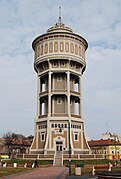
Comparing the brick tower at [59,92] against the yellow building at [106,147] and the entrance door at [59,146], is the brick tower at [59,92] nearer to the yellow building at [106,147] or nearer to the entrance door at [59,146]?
the entrance door at [59,146]

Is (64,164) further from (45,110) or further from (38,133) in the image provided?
(45,110)

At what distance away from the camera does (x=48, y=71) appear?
65062 mm

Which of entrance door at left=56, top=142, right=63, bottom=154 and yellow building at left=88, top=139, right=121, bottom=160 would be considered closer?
entrance door at left=56, top=142, right=63, bottom=154

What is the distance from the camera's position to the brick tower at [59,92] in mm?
60969

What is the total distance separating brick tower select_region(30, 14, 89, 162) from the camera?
200 feet

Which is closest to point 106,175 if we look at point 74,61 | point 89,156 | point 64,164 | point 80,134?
point 64,164

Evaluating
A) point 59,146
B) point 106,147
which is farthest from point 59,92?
point 106,147

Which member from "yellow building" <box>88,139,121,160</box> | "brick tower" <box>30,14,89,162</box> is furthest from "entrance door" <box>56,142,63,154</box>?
"yellow building" <box>88,139,121,160</box>

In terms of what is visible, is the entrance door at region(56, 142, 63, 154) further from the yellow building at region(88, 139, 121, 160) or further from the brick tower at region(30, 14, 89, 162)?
the yellow building at region(88, 139, 121, 160)

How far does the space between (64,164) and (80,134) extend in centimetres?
1281

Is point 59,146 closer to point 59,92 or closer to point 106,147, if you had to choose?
point 59,92

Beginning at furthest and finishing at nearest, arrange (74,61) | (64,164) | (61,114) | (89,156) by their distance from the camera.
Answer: (74,61), (61,114), (89,156), (64,164)

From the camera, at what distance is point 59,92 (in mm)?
63875

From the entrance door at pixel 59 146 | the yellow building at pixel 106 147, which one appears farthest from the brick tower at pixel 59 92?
the yellow building at pixel 106 147
